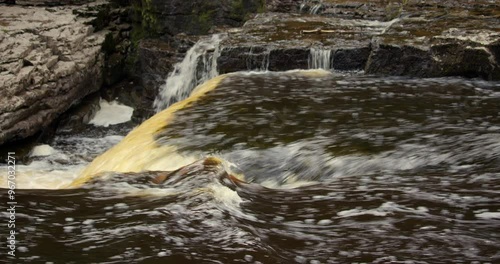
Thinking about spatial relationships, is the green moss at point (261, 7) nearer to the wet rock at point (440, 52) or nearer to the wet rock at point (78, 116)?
the wet rock at point (78, 116)

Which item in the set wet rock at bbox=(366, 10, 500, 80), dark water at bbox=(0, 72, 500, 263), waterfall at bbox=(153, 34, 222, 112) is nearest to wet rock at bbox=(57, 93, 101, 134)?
waterfall at bbox=(153, 34, 222, 112)

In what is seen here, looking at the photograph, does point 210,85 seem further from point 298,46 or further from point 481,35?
point 481,35

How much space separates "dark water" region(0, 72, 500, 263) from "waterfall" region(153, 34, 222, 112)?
421cm

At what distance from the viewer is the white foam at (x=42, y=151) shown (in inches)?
455

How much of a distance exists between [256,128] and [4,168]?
19.6 ft

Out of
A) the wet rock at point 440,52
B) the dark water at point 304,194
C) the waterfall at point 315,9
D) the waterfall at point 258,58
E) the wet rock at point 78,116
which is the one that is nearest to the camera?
the dark water at point 304,194

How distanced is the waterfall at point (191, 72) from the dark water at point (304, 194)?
421 centimetres

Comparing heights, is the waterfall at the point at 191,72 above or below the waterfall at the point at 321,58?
below

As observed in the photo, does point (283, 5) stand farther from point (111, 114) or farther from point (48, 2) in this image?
point (48, 2)

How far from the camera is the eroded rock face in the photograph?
37.5 feet

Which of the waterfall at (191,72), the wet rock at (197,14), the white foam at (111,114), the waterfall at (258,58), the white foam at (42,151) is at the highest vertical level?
the wet rock at (197,14)

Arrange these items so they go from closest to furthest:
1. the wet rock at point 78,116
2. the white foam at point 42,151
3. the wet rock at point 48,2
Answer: the white foam at point 42,151 < the wet rock at point 78,116 < the wet rock at point 48,2

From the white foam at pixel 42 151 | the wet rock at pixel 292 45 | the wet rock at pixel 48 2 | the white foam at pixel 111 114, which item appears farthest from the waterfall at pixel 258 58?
the wet rock at pixel 48 2

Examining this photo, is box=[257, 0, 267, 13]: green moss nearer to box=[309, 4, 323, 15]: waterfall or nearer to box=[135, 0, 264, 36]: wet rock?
box=[135, 0, 264, 36]: wet rock
